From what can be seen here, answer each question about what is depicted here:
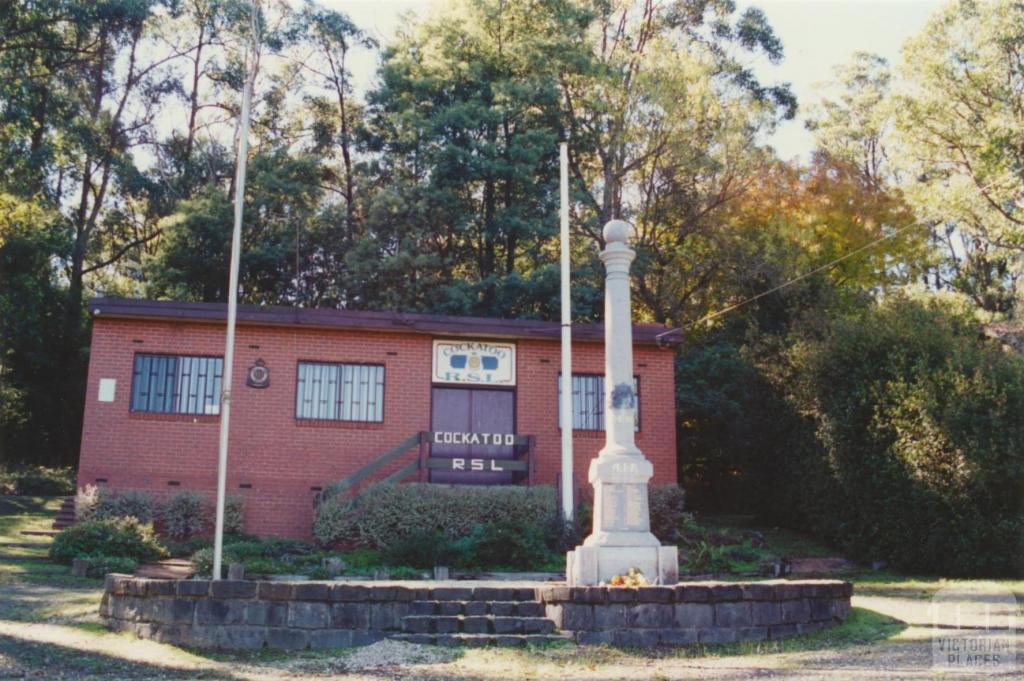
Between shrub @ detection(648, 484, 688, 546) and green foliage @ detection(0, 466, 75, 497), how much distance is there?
16.0 m

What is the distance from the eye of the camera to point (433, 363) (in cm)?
1895

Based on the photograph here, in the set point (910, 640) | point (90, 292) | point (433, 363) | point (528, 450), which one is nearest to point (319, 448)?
point (433, 363)

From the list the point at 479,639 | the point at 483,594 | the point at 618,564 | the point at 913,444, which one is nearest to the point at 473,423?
the point at 618,564

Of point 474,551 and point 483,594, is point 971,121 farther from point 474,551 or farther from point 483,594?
point 483,594

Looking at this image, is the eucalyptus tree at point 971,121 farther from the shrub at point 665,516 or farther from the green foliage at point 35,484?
the green foliage at point 35,484

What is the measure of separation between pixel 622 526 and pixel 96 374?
436 inches

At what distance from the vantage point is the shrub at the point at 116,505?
16.4 m

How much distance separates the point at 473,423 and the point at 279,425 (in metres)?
3.78

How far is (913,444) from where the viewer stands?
16.3 m

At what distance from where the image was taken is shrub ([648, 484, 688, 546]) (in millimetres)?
17688

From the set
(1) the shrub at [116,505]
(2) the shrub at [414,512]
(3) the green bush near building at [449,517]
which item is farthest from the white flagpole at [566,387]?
(1) the shrub at [116,505]

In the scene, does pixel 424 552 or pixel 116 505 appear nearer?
pixel 424 552

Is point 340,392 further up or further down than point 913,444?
further up

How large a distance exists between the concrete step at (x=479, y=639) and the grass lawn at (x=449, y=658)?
18cm
